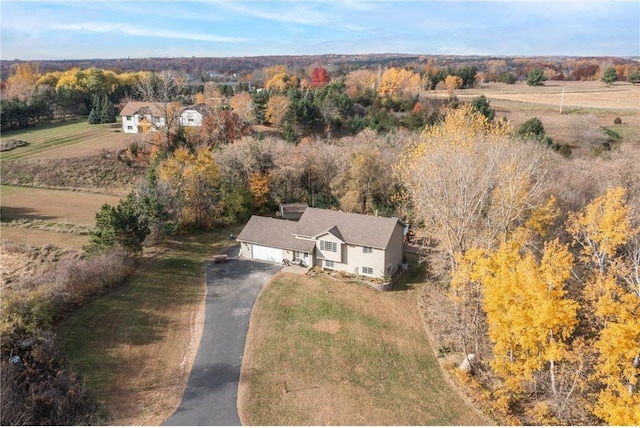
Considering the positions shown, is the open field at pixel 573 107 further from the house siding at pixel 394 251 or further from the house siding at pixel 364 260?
the house siding at pixel 364 260

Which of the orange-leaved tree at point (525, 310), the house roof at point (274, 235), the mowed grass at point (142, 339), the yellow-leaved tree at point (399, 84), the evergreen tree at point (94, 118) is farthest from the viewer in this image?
the yellow-leaved tree at point (399, 84)

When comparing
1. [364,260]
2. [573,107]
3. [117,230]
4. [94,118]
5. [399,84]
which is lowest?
[364,260]

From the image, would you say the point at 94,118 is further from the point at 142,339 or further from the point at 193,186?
the point at 142,339

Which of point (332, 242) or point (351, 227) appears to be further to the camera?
point (351, 227)

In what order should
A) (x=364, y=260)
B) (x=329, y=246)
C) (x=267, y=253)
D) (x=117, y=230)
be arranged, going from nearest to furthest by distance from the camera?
(x=117, y=230), (x=364, y=260), (x=329, y=246), (x=267, y=253)

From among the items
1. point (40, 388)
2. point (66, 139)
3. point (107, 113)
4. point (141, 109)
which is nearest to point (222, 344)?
point (40, 388)

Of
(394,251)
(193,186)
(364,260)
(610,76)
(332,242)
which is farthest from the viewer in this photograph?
(610,76)

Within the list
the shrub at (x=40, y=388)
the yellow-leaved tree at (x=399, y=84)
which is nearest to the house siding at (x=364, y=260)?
the shrub at (x=40, y=388)
